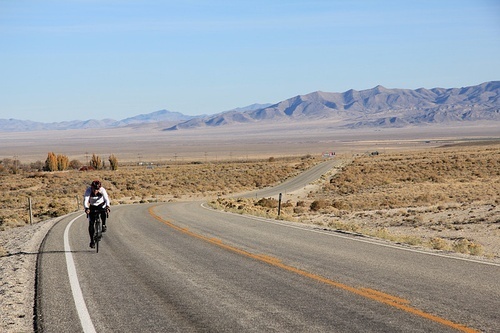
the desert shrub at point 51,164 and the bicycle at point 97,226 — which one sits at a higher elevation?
the bicycle at point 97,226

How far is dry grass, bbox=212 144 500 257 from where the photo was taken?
2061 cm

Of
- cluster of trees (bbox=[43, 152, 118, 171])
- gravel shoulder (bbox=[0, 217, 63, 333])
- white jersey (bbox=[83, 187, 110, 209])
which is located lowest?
cluster of trees (bbox=[43, 152, 118, 171])

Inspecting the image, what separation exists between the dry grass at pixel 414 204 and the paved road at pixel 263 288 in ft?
12.0

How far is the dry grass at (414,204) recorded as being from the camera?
2061cm

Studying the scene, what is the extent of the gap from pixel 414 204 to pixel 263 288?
29.7m

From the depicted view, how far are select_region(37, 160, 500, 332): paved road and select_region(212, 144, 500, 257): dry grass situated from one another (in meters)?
3.67

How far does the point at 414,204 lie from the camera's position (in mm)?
36812

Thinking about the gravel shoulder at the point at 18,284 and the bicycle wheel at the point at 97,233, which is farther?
the bicycle wheel at the point at 97,233

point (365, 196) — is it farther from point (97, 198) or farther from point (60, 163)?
point (60, 163)

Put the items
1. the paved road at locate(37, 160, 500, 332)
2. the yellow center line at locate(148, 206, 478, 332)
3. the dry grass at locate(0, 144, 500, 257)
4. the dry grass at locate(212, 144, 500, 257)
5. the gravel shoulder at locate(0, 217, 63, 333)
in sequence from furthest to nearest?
the dry grass at locate(0, 144, 500, 257) → the dry grass at locate(212, 144, 500, 257) → the gravel shoulder at locate(0, 217, 63, 333) → the paved road at locate(37, 160, 500, 332) → the yellow center line at locate(148, 206, 478, 332)

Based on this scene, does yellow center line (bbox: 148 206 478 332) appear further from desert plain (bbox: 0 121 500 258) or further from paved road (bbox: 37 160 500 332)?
desert plain (bbox: 0 121 500 258)

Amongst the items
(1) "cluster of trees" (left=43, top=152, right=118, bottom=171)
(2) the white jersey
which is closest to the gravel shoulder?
(2) the white jersey

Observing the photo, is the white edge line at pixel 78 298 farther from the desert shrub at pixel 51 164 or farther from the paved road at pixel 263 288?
the desert shrub at pixel 51 164

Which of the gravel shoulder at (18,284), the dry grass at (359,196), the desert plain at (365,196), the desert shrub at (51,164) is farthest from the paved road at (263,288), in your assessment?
the desert shrub at (51,164)
